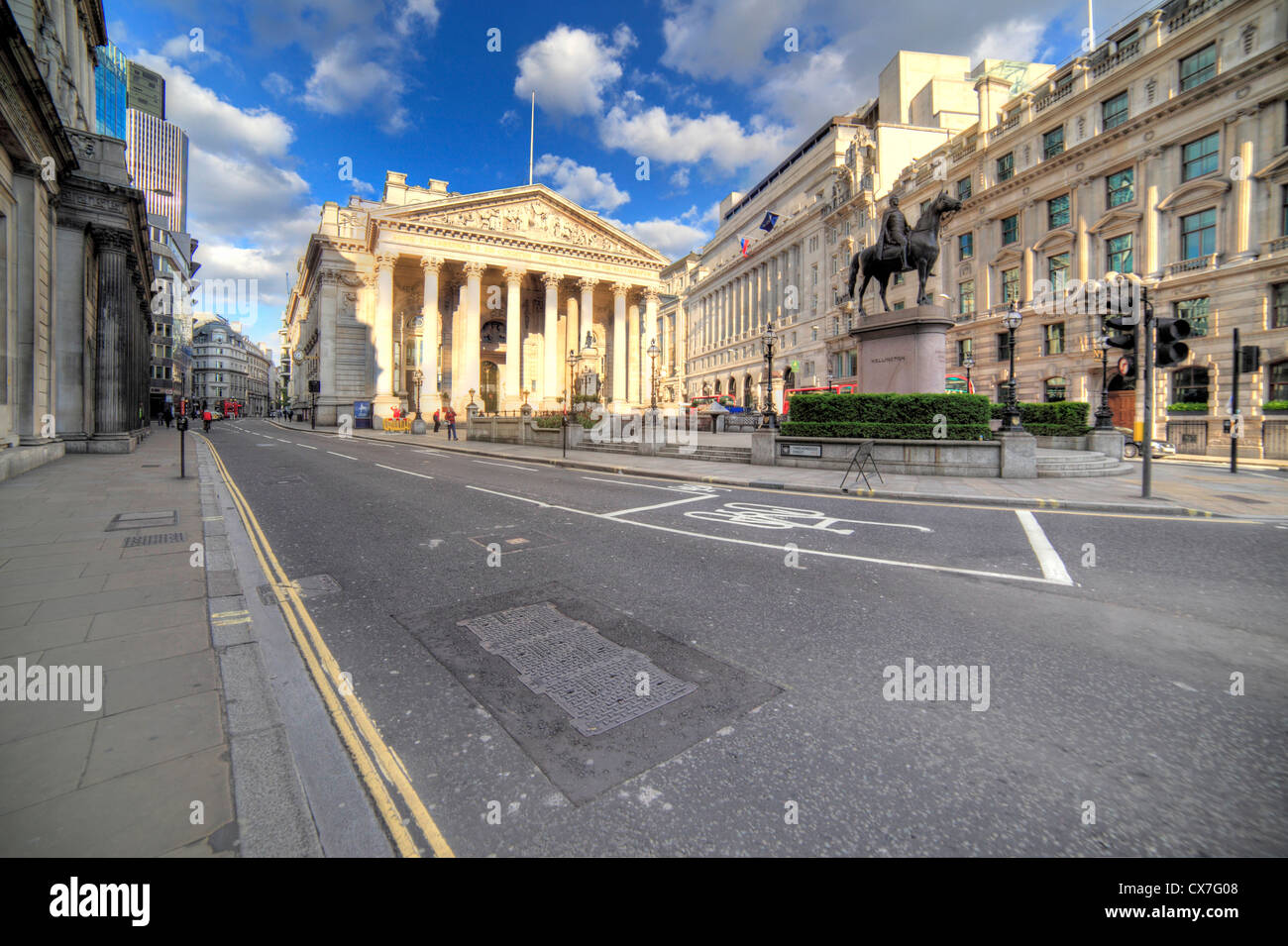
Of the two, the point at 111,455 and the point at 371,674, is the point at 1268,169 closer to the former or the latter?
the point at 371,674

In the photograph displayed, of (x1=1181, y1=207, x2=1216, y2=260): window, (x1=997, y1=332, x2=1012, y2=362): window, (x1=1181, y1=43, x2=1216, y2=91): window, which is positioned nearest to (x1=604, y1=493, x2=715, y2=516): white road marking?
(x1=1181, y1=207, x2=1216, y2=260): window

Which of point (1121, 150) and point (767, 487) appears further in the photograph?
point (1121, 150)

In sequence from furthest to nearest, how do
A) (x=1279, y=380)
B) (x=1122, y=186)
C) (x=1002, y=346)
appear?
(x=1002, y=346), (x=1122, y=186), (x=1279, y=380)

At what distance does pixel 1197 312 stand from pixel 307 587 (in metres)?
36.7

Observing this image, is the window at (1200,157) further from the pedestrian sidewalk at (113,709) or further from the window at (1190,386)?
the pedestrian sidewalk at (113,709)

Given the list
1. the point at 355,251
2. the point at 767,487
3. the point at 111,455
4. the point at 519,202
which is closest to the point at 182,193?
the point at 355,251

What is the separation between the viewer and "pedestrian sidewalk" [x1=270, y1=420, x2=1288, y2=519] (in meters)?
10.1

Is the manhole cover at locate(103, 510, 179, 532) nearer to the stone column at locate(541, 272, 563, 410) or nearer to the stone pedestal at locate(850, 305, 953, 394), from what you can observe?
the stone pedestal at locate(850, 305, 953, 394)

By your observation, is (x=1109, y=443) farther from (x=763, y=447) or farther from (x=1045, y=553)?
(x=1045, y=553)

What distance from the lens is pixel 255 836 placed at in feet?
6.84

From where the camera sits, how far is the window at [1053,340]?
31188mm

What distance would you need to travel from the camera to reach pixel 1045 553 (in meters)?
6.80

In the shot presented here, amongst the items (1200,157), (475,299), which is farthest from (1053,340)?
(475,299)
